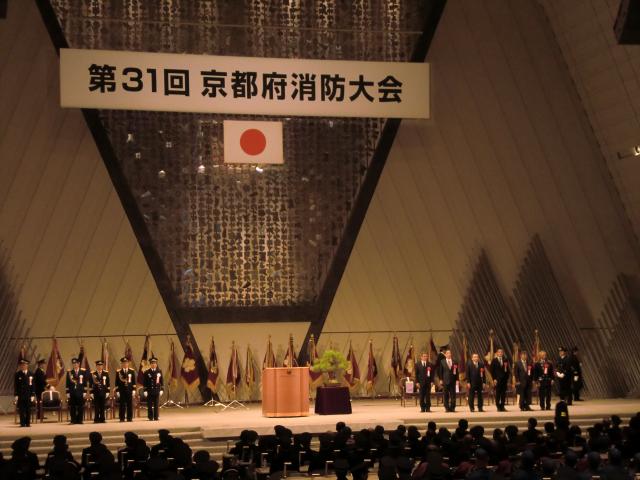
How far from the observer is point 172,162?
19.5 meters

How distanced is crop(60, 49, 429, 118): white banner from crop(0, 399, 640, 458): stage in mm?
5389

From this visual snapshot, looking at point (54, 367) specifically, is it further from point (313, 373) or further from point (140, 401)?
point (313, 373)

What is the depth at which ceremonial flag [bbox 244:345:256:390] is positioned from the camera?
19.5 meters

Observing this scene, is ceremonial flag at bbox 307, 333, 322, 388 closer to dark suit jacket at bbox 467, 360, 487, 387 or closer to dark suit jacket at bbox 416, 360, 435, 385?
dark suit jacket at bbox 416, 360, 435, 385

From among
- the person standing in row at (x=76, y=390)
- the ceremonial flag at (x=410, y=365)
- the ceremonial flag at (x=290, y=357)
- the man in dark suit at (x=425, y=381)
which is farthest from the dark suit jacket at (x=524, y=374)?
the person standing in row at (x=76, y=390)

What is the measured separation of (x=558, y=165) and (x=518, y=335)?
335 centimetres

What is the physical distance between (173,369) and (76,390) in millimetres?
3306

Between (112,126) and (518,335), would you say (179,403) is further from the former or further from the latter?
(518,335)

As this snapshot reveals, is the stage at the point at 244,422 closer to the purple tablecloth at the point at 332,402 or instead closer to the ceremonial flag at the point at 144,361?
the purple tablecloth at the point at 332,402

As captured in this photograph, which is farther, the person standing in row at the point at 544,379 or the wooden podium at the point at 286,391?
the person standing in row at the point at 544,379

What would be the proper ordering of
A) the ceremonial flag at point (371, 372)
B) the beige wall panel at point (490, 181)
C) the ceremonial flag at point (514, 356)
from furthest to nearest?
the beige wall panel at point (490, 181) < the ceremonial flag at point (371, 372) < the ceremonial flag at point (514, 356)

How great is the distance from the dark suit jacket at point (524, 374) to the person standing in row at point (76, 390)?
6.87m

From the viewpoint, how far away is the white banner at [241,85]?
60.9 feet

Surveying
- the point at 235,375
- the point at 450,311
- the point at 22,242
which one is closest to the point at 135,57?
the point at 22,242
